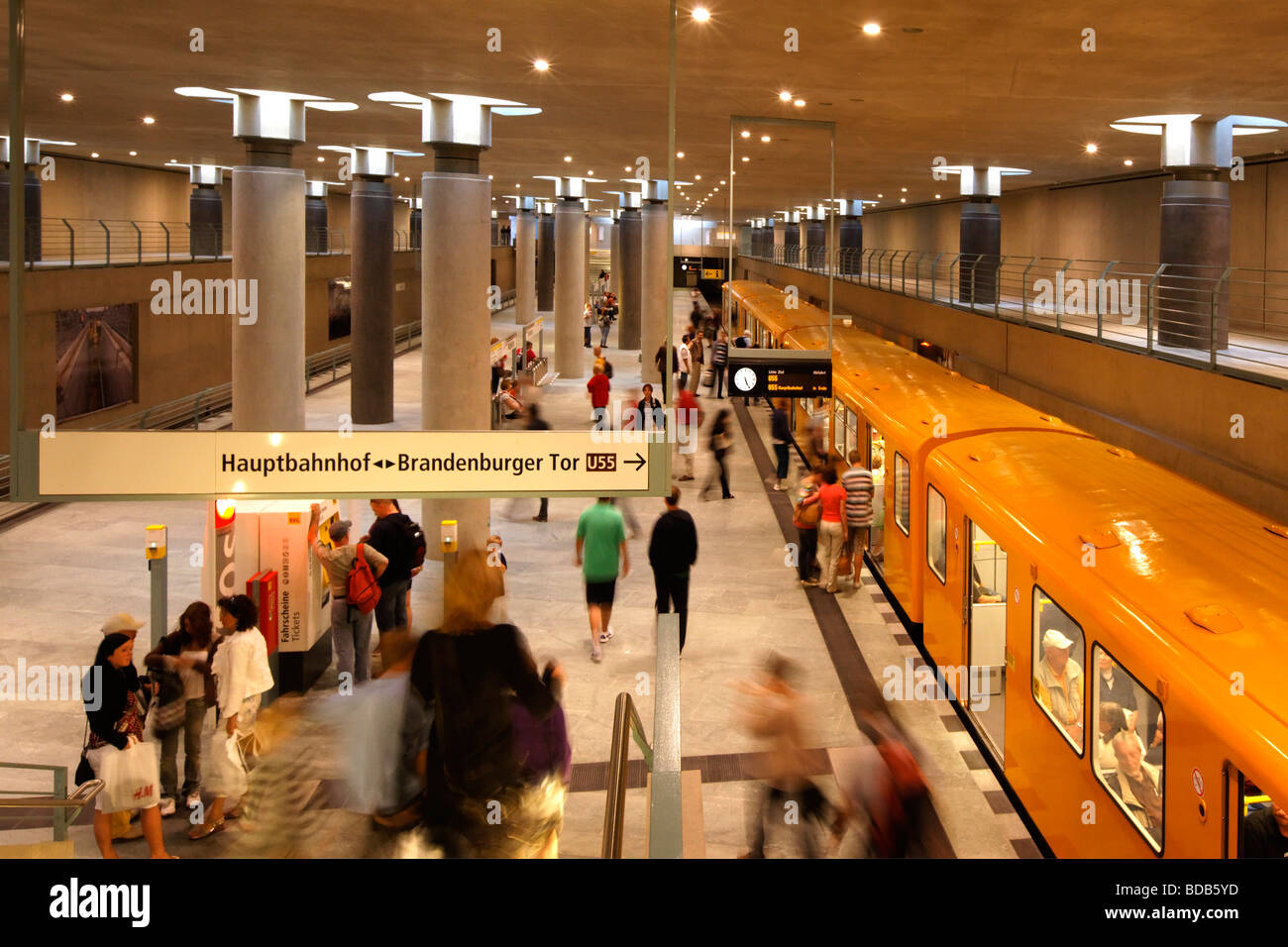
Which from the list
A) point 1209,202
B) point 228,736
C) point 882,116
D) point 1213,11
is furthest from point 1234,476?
point 228,736

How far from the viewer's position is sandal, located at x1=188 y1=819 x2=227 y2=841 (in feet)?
23.0

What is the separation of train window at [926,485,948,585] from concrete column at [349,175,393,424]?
15.5 meters

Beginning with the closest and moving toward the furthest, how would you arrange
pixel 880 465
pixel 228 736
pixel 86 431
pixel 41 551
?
pixel 86 431 → pixel 228 736 → pixel 880 465 → pixel 41 551

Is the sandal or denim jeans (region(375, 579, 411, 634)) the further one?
denim jeans (region(375, 579, 411, 634))

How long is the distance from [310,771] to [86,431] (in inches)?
128

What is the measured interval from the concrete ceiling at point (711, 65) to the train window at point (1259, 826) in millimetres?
5006

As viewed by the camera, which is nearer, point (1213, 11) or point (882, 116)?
point (1213, 11)

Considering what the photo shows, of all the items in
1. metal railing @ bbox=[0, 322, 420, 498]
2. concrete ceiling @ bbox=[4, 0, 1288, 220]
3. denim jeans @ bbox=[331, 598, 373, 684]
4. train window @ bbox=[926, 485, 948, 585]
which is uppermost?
concrete ceiling @ bbox=[4, 0, 1288, 220]

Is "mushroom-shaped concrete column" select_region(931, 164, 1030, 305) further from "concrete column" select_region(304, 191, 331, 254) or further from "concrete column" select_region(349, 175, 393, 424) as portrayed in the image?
"concrete column" select_region(304, 191, 331, 254)

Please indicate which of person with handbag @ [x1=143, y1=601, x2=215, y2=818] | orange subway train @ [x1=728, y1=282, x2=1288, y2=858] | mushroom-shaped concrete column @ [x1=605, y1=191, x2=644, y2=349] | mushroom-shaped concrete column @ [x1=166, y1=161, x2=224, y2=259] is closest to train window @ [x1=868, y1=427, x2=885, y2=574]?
orange subway train @ [x1=728, y1=282, x2=1288, y2=858]

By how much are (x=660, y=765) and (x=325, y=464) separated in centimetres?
278

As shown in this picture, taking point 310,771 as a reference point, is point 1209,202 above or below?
above
